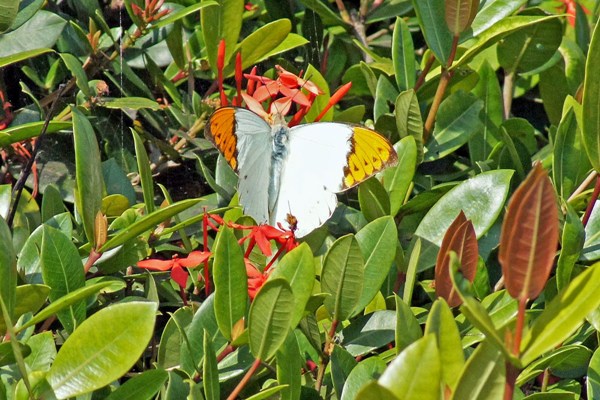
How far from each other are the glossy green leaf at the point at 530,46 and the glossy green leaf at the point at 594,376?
80cm

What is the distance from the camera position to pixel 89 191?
4.02ft

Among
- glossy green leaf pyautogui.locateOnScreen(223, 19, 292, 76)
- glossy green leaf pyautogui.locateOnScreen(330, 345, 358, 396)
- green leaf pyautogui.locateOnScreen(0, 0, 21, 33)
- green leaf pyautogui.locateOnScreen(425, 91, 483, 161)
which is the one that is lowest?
glossy green leaf pyautogui.locateOnScreen(330, 345, 358, 396)

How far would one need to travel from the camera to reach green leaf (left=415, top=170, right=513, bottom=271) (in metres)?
1.41

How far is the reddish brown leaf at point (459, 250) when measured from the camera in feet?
3.36

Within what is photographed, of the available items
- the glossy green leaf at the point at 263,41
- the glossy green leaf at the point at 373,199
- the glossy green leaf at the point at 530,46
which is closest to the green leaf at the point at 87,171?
the glossy green leaf at the point at 373,199

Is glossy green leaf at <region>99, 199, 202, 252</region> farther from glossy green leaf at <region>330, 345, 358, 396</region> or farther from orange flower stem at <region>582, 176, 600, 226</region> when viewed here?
orange flower stem at <region>582, 176, 600, 226</region>

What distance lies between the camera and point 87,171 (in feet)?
3.97

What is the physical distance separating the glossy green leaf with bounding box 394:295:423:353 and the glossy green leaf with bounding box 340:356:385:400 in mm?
87

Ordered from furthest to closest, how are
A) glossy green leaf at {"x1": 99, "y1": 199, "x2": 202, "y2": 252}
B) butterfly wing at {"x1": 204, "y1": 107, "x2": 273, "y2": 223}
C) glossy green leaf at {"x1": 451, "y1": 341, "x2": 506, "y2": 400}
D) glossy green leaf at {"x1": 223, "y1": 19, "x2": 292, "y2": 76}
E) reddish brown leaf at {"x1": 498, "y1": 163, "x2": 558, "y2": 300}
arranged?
glossy green leaf at {"x1": 223, "y1": 19, "x2": 292, "y2": 76}, butterfly wing at {"x1": 204, "y1": 107, "x2": 273, "y2": 223}, glossy green leaf at {"x1": 99, "y1": 199, "x2": 202, "y2": 252}, glossy green leaf at {"x1": 451, "y1": 341, "x2": 506, "y2": 400}, reddish brown leaf at {"x1": 498, "y1": 163, "x2": 558, "y2": 300}

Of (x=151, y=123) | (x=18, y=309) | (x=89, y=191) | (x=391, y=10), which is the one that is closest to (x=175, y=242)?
(x=151, y=123)

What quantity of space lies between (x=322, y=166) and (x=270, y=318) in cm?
76

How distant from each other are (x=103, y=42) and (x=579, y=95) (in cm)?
Result: 100

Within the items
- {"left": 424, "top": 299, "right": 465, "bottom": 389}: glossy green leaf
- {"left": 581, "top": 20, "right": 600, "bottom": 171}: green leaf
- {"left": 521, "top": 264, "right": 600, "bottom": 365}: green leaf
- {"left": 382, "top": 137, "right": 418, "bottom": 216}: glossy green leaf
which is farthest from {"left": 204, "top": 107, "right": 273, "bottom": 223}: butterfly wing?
{"left": 521, "top": 264, "right": 600, "bottom": 365}: green leaf

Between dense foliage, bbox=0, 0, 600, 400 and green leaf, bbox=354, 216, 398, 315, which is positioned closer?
dense foliage, bbox=0, 0, 600, 400
